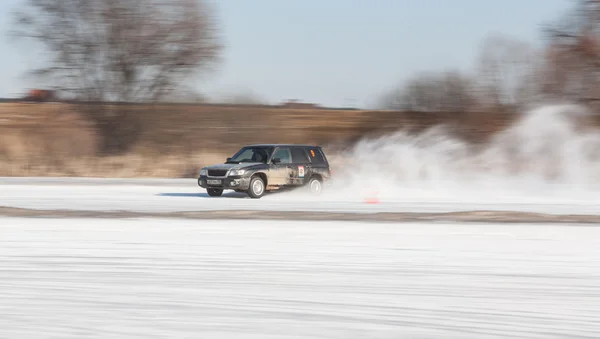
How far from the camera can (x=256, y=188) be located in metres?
21.0

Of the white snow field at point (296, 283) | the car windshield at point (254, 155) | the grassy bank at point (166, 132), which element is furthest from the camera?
the grassy bank at point (166, 132)

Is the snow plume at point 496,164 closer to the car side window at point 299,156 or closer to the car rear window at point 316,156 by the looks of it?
the car rear window at point 316,156

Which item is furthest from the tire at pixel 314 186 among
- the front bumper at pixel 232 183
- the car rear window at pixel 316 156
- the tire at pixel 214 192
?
the tire at pixel 214 192

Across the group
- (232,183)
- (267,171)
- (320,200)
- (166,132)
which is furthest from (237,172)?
(166,132)

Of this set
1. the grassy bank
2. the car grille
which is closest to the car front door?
the car grille

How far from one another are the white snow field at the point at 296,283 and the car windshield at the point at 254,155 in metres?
9.03

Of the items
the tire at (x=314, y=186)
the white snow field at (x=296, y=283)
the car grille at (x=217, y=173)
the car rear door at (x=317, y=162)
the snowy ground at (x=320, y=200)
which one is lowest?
the white snow field at (x=296, y=283)

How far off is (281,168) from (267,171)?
1.78ft

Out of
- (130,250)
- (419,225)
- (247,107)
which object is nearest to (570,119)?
(247,107)

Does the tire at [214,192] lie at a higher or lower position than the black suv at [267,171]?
lower

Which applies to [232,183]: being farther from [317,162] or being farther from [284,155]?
[317,162]

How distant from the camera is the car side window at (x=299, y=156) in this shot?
72.9 feet

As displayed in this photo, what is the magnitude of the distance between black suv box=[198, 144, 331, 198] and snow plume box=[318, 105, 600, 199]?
1.31 metres

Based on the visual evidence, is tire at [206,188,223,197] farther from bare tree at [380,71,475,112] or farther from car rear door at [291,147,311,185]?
bare tree at [380,71,475,112]
